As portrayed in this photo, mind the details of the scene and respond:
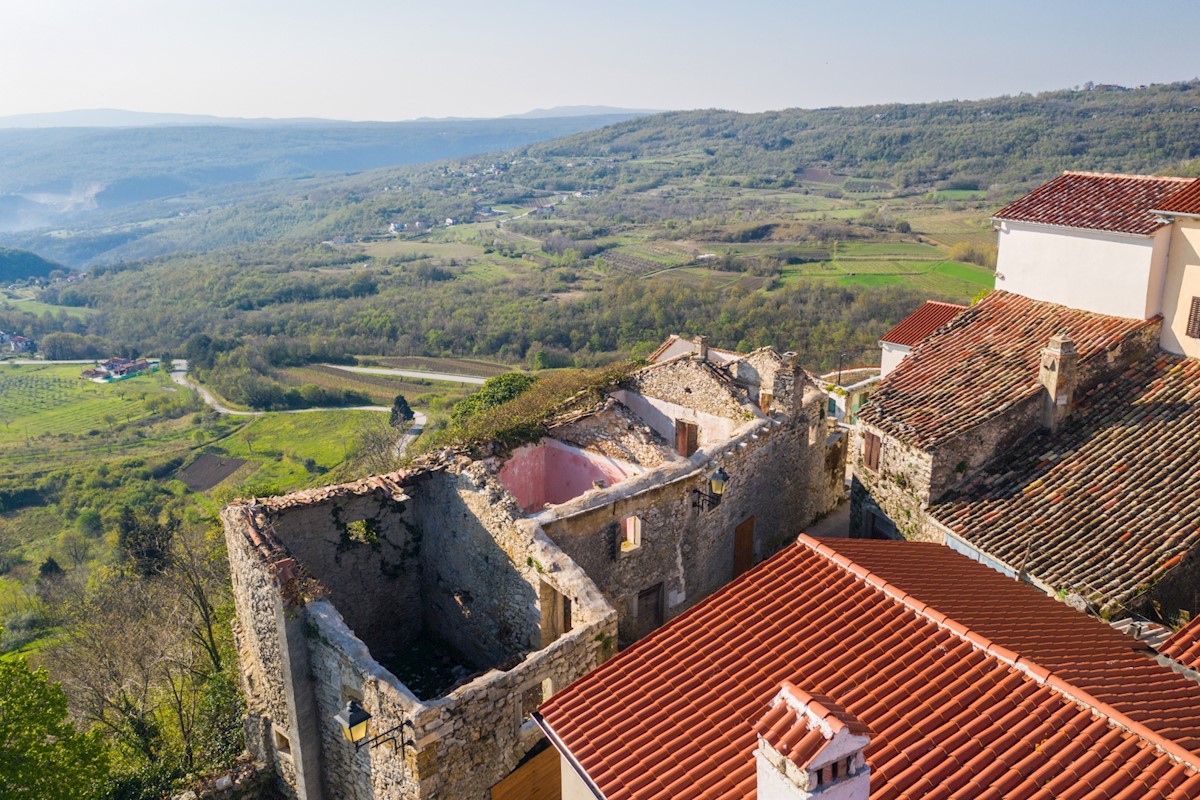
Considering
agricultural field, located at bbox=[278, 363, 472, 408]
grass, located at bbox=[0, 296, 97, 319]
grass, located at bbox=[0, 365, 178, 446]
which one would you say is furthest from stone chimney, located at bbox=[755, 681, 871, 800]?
grass, located at bbox=[0, 296, 97, 319]

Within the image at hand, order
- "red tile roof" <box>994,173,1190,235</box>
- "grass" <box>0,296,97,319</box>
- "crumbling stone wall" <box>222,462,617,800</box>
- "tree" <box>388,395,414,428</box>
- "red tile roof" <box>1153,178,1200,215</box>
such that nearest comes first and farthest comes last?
"crumbling stone wall" <box>222,462,617,800</box> → "red tile roof" <box>1153,178,1200,215</box> → "red tile roof" <box>994,173,1190,235</box> → "tree" <box>388,395,414,428</box> → "grass" <box>0,296,97,319</box>

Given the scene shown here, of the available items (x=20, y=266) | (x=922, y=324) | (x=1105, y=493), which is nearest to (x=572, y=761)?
(x=1105, y=493)

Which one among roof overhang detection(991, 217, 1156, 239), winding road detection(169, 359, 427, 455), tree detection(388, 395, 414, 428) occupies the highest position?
roof overhang detection(991, 217, 1156, 239)

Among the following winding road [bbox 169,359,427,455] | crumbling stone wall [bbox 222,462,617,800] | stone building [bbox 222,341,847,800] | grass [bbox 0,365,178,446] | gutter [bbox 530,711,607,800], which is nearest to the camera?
gutter [bbox 530,711,607,800]

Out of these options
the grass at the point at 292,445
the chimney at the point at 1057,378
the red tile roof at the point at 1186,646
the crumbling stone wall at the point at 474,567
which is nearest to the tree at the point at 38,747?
the crumbling stone wall at the point at 474,567

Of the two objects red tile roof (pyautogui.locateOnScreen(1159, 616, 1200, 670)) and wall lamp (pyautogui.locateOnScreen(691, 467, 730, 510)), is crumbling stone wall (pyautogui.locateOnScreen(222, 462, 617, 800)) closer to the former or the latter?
wall lamp (pyautogui.locateOnScreen(691, 467, 730, 510))

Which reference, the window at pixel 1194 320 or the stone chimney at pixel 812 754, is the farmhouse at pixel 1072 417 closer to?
the window at pixel 1194 320

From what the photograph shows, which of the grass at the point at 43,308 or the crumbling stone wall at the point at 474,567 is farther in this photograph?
the grass at the point at 43,308
